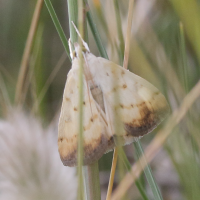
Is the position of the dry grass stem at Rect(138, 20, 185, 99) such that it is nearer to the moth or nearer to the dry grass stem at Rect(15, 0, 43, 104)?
the moth

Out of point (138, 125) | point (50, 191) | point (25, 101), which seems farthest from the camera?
point (25, 101)

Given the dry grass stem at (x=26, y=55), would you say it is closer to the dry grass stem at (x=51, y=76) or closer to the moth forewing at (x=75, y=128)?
the dry grass stem at (x=51, y=76)

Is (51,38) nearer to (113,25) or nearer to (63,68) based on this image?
(63,68)

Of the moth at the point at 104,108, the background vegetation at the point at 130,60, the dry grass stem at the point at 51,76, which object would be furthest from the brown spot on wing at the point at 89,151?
the dry grass stem at the point at 51,76

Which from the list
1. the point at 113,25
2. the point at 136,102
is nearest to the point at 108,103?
the point at 136,102

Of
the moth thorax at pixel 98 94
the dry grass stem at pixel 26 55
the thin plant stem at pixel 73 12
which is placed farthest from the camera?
the dry grass stem at pixel 26 55

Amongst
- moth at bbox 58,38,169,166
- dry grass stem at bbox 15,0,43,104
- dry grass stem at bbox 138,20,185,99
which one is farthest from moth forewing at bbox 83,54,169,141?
dry grass stem at bbox 15,0,43,104

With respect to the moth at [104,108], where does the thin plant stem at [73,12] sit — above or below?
above

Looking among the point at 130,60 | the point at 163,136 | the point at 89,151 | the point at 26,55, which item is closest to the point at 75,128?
the point at 89,151
